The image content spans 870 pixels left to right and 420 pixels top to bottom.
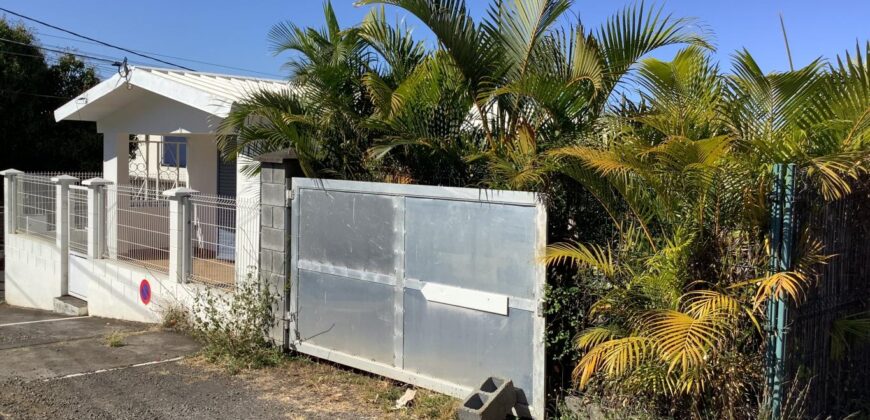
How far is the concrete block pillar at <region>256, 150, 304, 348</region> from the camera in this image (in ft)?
22.6

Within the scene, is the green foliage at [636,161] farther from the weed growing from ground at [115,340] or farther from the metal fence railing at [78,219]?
the metal fence railing at [78,219]

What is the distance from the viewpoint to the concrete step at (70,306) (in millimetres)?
10930

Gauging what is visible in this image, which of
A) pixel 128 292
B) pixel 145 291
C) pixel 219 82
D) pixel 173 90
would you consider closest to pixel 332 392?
pixel 145 291

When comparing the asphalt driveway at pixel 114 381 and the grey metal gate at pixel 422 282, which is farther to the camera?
the asphalt driveway at pixel 114 381

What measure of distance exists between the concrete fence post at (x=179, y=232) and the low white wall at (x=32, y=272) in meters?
4.00

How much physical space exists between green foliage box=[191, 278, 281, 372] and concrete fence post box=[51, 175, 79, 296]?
209 inches

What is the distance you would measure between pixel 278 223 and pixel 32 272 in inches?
312

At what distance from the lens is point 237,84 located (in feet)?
37.3

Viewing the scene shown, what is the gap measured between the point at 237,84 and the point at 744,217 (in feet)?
29.2

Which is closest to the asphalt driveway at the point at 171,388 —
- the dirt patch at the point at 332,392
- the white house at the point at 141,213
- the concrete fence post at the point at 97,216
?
the dirt patch at the point at 332,392

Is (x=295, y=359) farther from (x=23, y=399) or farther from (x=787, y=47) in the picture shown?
(x=787, y=47)

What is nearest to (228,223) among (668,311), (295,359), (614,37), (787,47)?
(295,359)

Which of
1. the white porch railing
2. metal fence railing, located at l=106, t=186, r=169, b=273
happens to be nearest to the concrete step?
the white porch railing

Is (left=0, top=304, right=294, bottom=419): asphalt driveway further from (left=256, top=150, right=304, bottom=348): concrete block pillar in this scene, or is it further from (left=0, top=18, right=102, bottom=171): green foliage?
(left=0, top=18, right=102, bottom=171): green foliage
